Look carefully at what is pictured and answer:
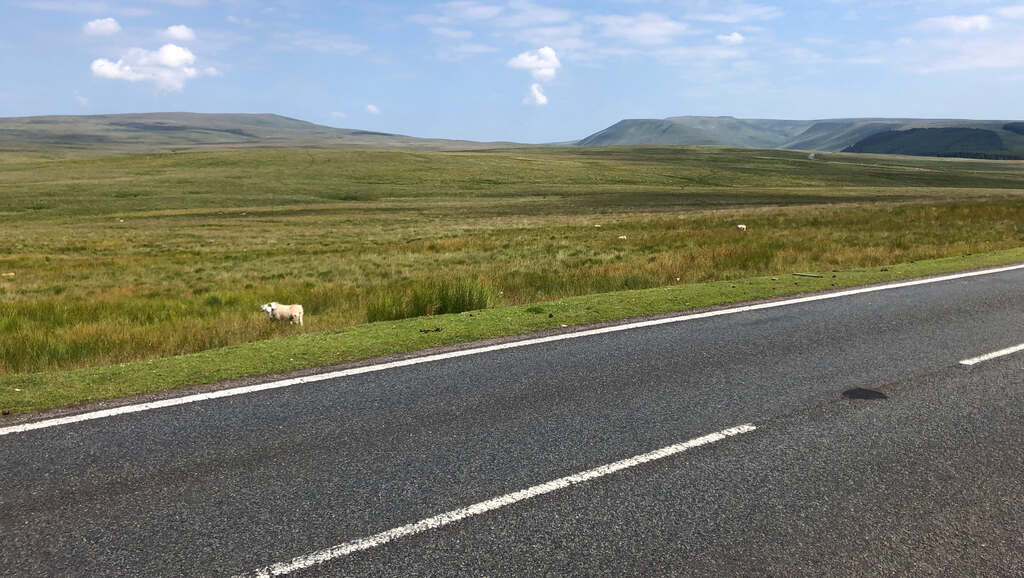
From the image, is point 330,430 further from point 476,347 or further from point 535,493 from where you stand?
point 476,347

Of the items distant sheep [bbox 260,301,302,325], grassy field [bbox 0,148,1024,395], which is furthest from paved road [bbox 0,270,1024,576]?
distant sheep [bbox 260,301,302,325]

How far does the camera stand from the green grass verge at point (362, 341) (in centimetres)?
639

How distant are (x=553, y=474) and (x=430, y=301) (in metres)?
7.13

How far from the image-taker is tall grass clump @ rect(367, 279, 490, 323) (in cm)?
1099

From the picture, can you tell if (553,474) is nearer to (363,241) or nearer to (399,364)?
(399,364)

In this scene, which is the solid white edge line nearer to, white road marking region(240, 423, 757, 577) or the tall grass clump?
white road marking region(240, 423, 757, 577)

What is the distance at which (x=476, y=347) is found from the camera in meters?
8.07

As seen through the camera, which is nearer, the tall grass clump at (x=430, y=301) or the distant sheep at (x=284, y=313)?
the distant sheep at (x=284, y=313)

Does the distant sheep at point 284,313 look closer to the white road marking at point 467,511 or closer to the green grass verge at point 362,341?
the green grass verge at point 362,341

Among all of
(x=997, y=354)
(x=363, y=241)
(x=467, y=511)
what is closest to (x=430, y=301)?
(x=467, y=511)

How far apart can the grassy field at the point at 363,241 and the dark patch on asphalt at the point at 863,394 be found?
21.5 ft

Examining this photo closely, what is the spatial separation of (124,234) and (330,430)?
3895 cm

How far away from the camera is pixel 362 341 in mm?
8305

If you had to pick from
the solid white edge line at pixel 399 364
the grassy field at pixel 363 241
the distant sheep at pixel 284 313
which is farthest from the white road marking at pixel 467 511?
the distant sheep at pixel 284 313
